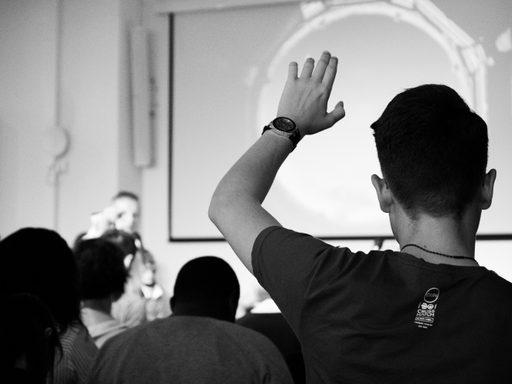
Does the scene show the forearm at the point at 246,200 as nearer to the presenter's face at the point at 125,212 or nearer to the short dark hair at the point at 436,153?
the short dark hair at the point at 436,153

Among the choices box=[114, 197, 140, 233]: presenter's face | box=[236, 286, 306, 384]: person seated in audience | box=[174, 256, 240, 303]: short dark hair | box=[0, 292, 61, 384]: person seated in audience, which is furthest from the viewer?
box=[114, 197, 140, 233]: presenter's face

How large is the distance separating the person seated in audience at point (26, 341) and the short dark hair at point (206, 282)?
659 millimetres

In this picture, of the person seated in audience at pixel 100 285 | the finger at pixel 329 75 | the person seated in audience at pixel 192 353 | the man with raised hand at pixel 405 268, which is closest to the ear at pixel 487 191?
the man with raised hand at pixel 405 268

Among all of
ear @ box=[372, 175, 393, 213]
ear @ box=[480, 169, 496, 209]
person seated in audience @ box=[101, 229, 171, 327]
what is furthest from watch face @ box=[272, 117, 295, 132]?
person seated in audience @ box=[101, 229, 171, 327]

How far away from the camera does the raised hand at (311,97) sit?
0.94m

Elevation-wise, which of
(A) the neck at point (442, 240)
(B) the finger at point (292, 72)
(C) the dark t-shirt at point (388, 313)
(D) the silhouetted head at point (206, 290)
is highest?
(B) the finger at point (292, 72)

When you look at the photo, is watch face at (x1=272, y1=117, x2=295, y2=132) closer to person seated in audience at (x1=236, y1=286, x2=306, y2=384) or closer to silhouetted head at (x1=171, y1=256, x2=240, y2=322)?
silhouetted head at (x1=171, y1=256, x2=240, y2=322)

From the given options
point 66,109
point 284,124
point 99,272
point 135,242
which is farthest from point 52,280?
point 66,109

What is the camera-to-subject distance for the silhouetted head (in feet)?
6.16

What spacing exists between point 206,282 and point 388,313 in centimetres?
118

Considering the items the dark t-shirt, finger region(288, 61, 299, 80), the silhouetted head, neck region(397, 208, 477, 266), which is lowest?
the silhouetted head

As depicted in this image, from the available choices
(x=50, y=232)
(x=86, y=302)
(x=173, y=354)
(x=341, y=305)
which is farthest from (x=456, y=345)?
(x=86, y=302)

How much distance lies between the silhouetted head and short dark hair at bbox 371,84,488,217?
42.8 inches

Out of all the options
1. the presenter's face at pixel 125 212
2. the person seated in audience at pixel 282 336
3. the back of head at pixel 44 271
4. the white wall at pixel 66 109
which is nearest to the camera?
the back of head at pixel 44 271
